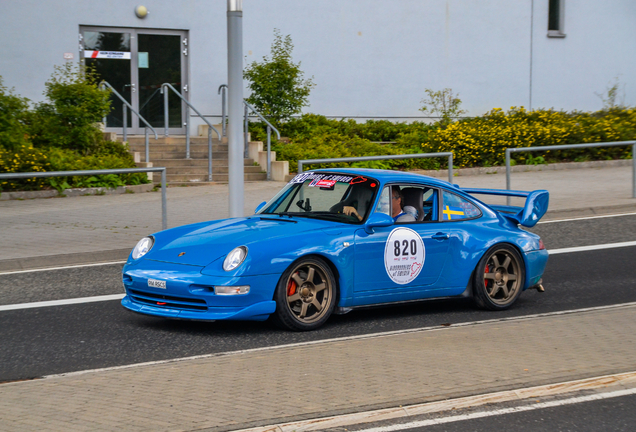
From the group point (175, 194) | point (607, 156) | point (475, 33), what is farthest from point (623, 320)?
point (475, 33)

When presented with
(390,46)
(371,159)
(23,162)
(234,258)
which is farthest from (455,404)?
(390,46)

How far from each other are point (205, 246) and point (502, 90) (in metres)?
21.8

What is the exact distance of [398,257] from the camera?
24.0ft

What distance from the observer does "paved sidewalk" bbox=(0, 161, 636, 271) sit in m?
10.7

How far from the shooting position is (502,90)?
26.9 metres

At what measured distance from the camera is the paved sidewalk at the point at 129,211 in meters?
10.7

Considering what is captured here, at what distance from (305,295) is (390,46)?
1948cm

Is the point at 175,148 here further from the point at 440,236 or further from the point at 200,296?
the point at 200,296

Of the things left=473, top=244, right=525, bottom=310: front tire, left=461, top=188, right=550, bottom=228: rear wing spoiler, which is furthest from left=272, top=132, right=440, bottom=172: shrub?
left=473, top=244, right=525, bottom=310: front tire

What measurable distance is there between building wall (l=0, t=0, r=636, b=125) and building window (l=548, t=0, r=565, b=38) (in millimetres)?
238

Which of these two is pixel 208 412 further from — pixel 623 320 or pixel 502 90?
pixel 502 90

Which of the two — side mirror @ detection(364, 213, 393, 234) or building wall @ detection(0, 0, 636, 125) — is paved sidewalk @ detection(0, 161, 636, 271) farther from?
building wall @ detection(0, 0, 636, 125)

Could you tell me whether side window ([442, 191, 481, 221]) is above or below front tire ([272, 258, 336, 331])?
above

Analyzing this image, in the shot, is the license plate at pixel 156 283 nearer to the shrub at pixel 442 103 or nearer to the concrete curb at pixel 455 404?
the concrete curb at pixel 455 404
